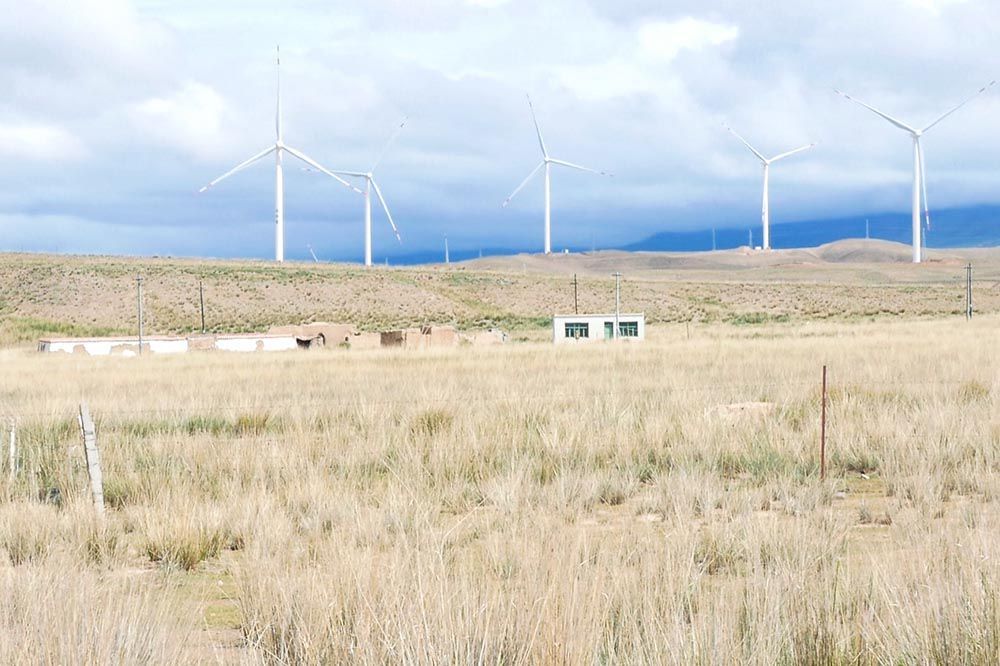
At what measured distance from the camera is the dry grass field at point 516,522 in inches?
194

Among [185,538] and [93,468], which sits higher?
[93,468]

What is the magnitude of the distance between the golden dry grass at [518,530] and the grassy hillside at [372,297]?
78.5 metres

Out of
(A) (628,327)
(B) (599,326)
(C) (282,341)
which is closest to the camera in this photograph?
(C) (282,341)

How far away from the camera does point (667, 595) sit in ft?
19.0

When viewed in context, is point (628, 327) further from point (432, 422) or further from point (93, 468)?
point (93, 468)

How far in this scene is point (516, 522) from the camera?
8156mm

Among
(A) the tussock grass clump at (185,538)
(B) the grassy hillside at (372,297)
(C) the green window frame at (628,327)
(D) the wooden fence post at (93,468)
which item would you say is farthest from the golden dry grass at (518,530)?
(B) the grassy hillside at (372,297)

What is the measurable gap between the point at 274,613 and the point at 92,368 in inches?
1383

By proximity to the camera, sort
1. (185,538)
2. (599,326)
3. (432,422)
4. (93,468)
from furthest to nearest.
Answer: (599,326)
(432,422)
(93,468)
(185,538)

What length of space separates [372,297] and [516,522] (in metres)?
117

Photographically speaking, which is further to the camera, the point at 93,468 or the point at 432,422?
the point at 432,422

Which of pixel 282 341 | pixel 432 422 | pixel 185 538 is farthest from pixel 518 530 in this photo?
pixel 282 341

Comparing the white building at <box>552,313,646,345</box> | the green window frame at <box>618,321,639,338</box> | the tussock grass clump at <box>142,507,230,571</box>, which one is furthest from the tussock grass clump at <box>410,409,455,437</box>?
the green window frame at <box>618,321,639,338</box>

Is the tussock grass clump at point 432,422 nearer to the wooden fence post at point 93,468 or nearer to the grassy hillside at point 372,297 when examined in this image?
the wooden fence post at point 93,468
